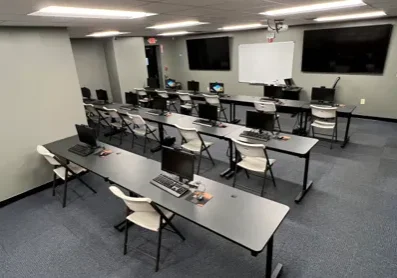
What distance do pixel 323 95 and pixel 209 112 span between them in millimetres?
2811

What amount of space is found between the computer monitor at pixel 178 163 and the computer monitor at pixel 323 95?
429 cm

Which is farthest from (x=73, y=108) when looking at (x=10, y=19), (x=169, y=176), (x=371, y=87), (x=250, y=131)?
(x=371, y=87)

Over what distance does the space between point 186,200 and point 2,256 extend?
7.34ft

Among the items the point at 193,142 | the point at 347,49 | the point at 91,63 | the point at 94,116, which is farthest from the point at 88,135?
the point at 347,49

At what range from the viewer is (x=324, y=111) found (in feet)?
16.1

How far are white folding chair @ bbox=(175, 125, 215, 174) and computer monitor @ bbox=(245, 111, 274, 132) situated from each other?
81 centimetres

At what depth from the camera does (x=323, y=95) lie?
554 cm

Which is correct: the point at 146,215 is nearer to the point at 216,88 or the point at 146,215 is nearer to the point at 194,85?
the point at 216,88

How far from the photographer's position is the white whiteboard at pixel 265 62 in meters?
7.62

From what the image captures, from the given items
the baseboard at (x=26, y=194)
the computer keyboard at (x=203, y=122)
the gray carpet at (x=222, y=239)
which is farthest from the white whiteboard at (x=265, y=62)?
the baseboard at (x=26, y=194)

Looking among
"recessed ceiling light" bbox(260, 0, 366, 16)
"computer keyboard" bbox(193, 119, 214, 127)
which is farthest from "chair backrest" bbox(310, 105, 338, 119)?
"computer keyboard" bbox(193, 119, 214, 127)

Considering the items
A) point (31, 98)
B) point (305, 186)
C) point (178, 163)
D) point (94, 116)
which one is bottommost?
point (305, 186)

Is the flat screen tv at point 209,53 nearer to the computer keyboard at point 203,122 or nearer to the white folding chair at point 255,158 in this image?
the computer keyboard at point 203,122

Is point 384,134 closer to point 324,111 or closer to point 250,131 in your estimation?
point 324,111
